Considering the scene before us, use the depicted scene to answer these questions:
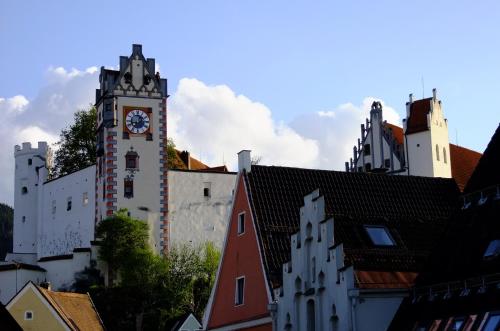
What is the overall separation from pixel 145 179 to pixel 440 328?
62062 mm

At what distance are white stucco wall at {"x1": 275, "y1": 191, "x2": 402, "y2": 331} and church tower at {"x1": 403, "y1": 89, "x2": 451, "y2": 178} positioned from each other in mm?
45522

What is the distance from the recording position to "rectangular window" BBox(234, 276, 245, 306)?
41166 mm

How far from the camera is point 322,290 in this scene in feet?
111

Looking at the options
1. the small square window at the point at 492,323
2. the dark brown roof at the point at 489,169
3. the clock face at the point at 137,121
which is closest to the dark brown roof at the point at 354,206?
the dark brown roof at the point at 489,169

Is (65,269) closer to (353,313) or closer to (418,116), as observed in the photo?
(418,116)

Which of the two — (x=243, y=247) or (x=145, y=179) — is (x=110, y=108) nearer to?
(x=145, y=179)

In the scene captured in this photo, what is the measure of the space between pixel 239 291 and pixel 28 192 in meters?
66.7

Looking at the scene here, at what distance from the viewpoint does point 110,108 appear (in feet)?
298

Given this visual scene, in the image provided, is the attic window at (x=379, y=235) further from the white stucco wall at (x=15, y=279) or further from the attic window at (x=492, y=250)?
the white stucco wall at (x=15, y=279)

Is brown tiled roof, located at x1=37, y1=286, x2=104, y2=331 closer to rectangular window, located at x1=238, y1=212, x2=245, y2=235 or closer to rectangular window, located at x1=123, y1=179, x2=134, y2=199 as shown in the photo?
rectangular window, located at x1=123, y1=179, x2=134, y2=199

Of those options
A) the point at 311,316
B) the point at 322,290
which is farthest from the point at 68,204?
the point at 322,290

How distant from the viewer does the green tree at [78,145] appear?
344 ft

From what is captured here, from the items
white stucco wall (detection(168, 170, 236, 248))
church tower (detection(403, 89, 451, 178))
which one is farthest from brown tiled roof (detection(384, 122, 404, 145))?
white stucco wall (detection(168, 170, 236, 248))

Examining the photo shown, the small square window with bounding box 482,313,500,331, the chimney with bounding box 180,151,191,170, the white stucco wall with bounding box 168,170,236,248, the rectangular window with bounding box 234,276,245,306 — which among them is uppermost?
the chimney with bounding box 180,151,191,170
